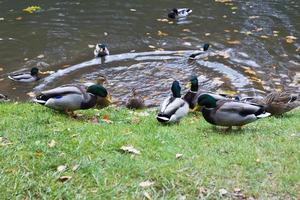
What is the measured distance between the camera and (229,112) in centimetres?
749

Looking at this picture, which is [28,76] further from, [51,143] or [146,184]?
[146,184]

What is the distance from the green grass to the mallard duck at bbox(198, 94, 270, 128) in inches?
7.7

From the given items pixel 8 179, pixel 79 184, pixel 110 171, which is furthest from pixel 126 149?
pixel 8 179

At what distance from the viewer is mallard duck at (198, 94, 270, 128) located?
7.50 m

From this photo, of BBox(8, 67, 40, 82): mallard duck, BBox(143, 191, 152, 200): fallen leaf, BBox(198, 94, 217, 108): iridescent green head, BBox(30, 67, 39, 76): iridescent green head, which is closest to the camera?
BBox(143, 191, 152, 200): fallen leaf

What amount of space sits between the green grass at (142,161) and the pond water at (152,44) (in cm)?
472

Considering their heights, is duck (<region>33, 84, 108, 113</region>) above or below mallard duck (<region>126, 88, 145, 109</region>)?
above

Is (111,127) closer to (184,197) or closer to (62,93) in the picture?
(62,93)

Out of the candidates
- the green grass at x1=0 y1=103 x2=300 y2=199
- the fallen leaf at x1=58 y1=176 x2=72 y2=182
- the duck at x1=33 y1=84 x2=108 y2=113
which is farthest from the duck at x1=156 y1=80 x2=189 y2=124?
the fallen leaf at x1=58 y1=176 x2=72 y2=182

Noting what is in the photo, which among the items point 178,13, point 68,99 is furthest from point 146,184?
point 178,13

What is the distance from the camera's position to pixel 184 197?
4773 millimetres

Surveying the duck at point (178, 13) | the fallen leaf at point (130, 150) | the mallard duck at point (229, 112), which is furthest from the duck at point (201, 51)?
the fallen leaf at point (130, 150)

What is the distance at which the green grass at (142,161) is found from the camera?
4.79 m

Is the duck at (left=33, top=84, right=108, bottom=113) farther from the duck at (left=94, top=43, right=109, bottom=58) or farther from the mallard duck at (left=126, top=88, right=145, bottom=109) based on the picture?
the duck at (left=94, top=43, right=109, bottom=58)
